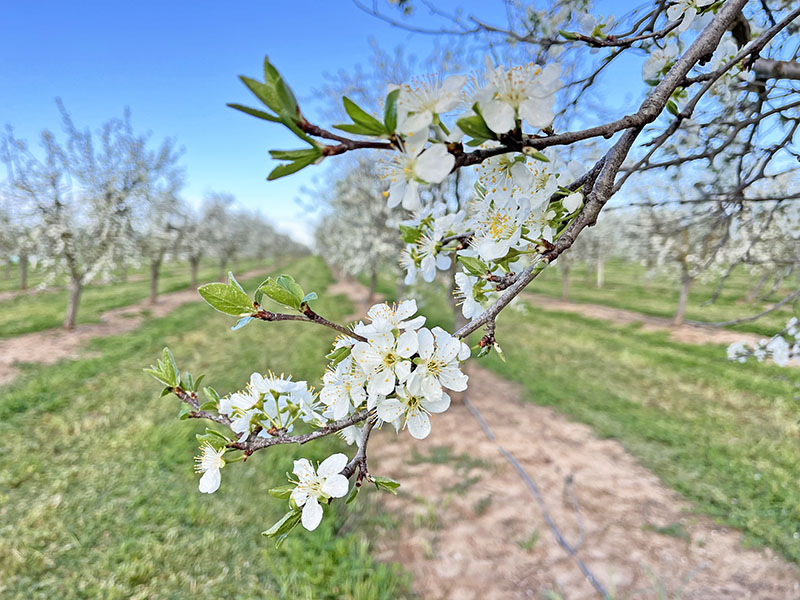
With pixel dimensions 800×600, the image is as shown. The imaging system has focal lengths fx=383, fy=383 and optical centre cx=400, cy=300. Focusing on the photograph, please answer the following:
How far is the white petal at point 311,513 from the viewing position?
0.74 meters

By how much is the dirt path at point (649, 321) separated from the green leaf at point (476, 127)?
796 centimetres

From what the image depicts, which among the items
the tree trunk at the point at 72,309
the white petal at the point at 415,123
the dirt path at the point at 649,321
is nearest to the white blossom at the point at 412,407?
the white petal at the point at 415,123

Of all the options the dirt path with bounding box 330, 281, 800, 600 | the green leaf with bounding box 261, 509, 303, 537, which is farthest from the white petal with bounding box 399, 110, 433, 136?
the dirt path with bounding box 330, 281, 800, 600

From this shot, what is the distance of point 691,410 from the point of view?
20.4 ft

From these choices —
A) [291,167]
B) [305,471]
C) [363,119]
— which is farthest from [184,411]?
[363,119]

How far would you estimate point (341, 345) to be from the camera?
0.79 meters

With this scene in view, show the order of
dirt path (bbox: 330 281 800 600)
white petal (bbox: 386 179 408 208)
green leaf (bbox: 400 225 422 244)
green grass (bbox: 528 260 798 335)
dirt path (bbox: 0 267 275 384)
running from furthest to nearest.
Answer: green grass (bbox: 528 260 798 335) → dirt path (bbox: 0 267 275 384) → dirt path (bbox: 330 281 800 600) → green leaf (bbox: 400 225 422 244) → white petal (bbox: 386 179 408 208)

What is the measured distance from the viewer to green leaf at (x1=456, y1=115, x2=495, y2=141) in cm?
55

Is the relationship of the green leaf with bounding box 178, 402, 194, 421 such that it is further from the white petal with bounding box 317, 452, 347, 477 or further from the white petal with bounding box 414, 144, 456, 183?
the white petal with bounding box 414, 144, 456, 183

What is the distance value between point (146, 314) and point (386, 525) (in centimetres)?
1068

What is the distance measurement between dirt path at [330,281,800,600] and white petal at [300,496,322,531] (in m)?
2.88

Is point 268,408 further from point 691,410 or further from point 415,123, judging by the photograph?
point 691,410

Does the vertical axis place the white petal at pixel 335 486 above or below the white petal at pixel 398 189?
below

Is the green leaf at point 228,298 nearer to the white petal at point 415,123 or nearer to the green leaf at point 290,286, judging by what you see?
the green leaf at point 290,286
